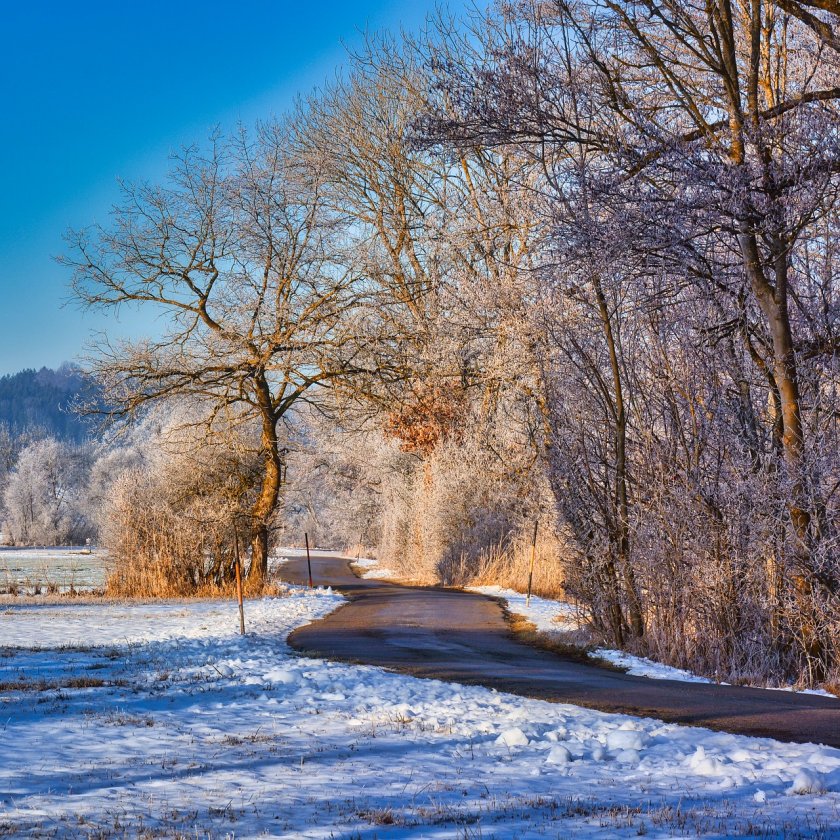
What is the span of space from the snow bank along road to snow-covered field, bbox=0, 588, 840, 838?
53 cm

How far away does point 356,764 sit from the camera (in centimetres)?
584

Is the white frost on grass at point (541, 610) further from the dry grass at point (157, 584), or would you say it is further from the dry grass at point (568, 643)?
the dry grass at point (157, 584)

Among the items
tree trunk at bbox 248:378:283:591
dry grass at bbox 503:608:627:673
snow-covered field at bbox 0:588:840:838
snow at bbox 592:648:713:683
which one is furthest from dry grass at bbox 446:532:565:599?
snow-covered field at bbox 0:588:840:838

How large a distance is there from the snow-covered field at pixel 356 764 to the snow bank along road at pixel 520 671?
525 mm

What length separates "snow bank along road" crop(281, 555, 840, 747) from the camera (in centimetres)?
721

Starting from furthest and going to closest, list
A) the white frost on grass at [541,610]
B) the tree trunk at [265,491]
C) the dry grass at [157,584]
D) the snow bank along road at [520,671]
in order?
the tree trunk at [265,491] < the dry grass at [157,584] < the white frost on grass at [541,610] < the snow bank along road at [520,671]

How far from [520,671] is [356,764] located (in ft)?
14.0

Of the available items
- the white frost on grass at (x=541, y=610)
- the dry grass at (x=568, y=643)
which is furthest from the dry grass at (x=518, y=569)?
the dry grass at (x=568, y=643)

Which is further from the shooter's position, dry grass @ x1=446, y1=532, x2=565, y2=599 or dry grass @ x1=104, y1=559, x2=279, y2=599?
dry grass @ x1=104, y1=559, x2=279, y2=599

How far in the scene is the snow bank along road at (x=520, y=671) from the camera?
7.21 meters

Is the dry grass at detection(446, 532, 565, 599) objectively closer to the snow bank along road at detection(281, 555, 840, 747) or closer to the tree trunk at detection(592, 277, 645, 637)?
the snow bank along road at detection(281, 555, 840, 747)

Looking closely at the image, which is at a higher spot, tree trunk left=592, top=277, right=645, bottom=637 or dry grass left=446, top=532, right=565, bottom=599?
tree trunk left=592, top=277, right=645, bottom=637

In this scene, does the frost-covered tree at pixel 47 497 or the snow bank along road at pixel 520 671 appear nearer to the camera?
the snow bank along road at pixel 520 671

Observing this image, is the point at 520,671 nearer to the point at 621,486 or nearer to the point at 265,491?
the point at 621,486
